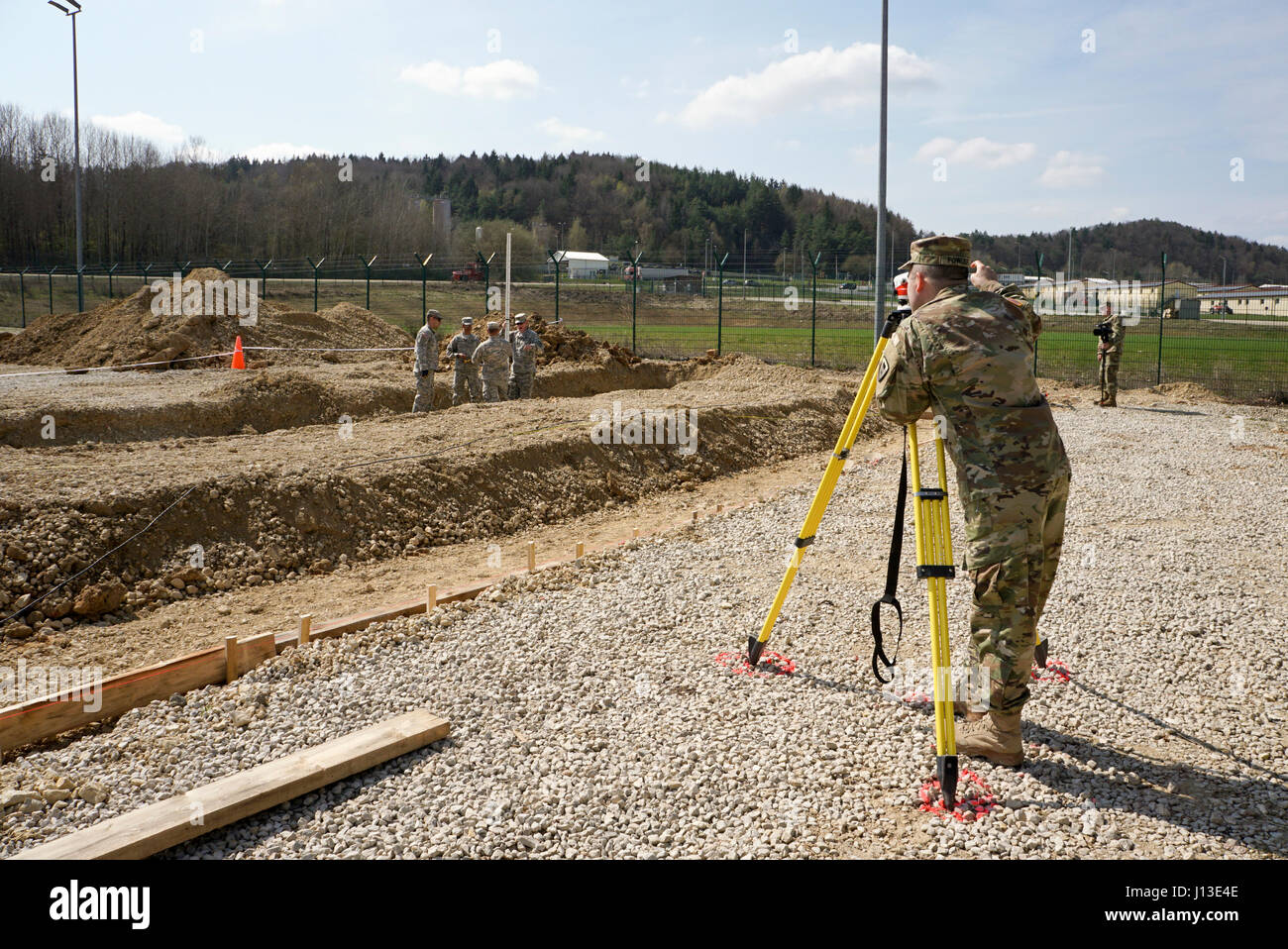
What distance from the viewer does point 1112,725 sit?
4.64 m

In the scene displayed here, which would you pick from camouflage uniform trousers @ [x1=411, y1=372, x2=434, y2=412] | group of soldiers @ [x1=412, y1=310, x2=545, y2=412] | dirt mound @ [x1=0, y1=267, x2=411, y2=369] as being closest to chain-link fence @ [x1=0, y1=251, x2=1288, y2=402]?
dirt mound @ [x1=0, y1=267, x2=411, y2=369]

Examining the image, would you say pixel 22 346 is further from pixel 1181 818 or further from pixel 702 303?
pixel 1181 818

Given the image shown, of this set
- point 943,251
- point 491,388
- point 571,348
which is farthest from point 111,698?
point 571,348

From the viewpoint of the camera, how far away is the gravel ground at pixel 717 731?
3639mm

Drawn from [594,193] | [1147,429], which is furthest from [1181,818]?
[594,193]

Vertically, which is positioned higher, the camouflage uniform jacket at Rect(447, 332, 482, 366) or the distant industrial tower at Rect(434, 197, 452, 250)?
the distant industrial tower at Rect(434, 197, 452, 250)

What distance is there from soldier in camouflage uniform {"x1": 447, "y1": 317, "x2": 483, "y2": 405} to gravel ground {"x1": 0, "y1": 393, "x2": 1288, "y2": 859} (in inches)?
337

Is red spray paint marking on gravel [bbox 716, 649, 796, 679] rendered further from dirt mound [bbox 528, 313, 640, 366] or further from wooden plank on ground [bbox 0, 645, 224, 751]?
dirt mound [bbox 528, 313, 640, 366]

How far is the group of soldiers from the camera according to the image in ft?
46.8

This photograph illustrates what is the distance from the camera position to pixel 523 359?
52.3 feet

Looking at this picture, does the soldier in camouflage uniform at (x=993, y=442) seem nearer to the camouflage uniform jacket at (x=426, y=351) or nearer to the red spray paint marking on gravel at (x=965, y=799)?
the red spray paint marking on gravel at (x=965, y=799)

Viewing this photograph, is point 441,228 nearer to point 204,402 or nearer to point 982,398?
point 204,402

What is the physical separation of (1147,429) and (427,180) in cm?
11780

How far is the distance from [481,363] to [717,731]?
11.5 m
